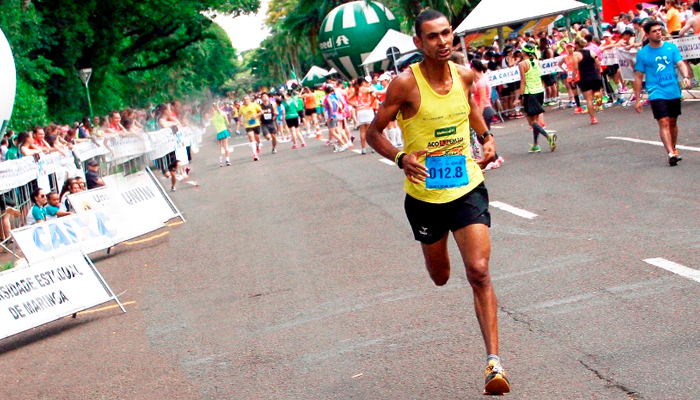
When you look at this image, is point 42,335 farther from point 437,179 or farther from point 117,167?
point 117,167

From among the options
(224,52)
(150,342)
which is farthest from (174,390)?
(224,52)

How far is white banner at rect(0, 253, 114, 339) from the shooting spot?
8.57 m

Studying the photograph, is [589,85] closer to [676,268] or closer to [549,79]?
[549,79]

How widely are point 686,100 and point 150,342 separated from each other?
51.9 ft

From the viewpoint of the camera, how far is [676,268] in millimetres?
7129

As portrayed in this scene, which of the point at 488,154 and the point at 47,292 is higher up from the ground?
the point at 488,154

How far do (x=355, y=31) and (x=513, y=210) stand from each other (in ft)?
145

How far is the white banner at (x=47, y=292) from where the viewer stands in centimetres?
857

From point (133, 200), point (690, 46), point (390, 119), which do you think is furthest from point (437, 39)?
point (690, 46)

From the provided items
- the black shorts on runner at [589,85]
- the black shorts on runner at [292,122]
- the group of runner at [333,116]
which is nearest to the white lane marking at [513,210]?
the group of runner at [333,116]

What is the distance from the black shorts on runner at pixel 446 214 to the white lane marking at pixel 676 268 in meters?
2.32

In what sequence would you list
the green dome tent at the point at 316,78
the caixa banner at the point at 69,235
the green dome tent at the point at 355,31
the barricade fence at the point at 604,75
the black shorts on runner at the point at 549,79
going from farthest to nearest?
the green dome tent at the point at 316,78 < the green dome tent at the point at 355,31 < the black shorts on runner at the point at 549,79 < the barricade fence at the point at 604,75 < the caixa banner at the point at 69,235

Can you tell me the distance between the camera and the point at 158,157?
65.6ft

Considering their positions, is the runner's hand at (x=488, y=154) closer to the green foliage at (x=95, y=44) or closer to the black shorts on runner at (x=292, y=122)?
the green foliage at (x=95, y=44)
